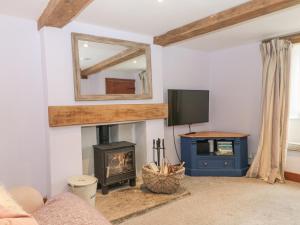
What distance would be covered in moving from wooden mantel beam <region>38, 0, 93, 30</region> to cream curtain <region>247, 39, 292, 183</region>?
2790mm

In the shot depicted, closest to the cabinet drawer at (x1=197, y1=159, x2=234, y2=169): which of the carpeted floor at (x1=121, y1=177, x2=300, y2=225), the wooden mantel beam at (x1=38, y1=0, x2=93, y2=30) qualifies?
the carpeted floor at (x1=121, y1=177, x2=300, y2=225)

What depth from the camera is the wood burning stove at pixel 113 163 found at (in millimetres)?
3123

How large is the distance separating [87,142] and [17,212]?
2.27 meters

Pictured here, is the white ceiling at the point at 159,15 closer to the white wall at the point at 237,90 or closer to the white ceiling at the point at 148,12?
the white ceiling at the point at 148,12

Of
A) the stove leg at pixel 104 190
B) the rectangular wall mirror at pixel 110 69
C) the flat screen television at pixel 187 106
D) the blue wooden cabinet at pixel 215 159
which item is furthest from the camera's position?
the flat screen television at pixel 187 106

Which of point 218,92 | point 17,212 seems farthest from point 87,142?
point 218,92

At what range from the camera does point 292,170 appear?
361 centimetres

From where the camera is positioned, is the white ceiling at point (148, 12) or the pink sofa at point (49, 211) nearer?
the pink sofa at point (49, 211)

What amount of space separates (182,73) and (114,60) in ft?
4.86

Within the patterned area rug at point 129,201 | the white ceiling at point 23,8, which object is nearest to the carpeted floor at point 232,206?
the patterned area rug at point 129,201

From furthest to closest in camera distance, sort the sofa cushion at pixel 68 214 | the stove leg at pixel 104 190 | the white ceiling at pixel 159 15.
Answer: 1. the stove leg at pixel 104 190
2. the white ceiling at pixel 159 15
3. the sofa cushion at pixel 68 214

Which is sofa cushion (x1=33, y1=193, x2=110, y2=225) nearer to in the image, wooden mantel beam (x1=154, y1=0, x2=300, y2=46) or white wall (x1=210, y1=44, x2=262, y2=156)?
wooden mantel beam (x1=154, y1=0, x2=300, y2=46)

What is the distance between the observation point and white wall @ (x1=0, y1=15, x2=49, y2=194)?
2648 mm

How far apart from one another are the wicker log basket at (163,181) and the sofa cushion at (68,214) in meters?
1.58
